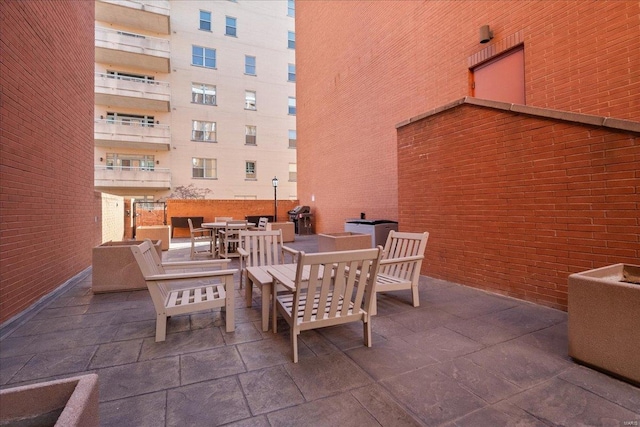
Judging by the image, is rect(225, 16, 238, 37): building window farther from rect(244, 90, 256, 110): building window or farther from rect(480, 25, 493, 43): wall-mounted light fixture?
rect(480, 25, 493, 43): wall-mounted light fixture

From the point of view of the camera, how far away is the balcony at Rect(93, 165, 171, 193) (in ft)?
60.1

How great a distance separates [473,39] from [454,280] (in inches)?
199

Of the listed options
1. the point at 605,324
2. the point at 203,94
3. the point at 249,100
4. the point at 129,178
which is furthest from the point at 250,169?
the point at 605,324

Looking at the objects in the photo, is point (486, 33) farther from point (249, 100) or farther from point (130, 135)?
point (130, 135)

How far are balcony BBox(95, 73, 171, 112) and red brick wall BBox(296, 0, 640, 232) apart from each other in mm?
9347

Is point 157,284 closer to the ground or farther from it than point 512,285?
farther from it

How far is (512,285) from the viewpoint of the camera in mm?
4191

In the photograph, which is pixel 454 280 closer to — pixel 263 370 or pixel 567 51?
pixel 263 370

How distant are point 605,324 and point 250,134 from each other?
2212 cm

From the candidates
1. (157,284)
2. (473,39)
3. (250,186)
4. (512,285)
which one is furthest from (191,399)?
(250,186)

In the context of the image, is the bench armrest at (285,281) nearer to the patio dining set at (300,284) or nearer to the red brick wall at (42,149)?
the patio dining set at (300,284)

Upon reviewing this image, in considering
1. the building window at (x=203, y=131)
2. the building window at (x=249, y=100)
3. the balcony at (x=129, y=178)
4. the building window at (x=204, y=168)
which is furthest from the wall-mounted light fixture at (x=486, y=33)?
the building window at (x=249, y=100)

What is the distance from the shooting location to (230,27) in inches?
854

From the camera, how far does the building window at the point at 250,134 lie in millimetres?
22016
